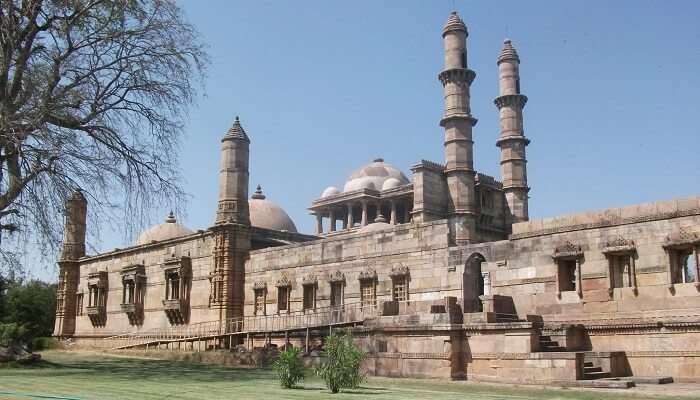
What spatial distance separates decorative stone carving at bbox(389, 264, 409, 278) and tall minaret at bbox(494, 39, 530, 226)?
13527 mm

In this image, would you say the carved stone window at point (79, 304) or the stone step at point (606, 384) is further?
the carved stone window at point (79, 304)

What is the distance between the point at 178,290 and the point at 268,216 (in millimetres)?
12027

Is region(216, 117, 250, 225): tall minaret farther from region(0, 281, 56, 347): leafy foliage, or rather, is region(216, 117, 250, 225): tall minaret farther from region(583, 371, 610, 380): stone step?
region(0, 281, 56, 347): leafy foliage

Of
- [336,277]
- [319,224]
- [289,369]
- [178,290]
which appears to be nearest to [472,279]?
[336,277]

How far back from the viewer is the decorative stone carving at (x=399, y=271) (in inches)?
872

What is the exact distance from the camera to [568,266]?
1794cm

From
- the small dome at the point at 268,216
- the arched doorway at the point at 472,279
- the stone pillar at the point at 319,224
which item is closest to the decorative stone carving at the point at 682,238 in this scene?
the arched doorway at the point at 472,279

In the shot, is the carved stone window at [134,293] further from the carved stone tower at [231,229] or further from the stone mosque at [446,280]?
the carved stone tower at [231,229]

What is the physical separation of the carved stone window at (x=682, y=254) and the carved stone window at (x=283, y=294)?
13.8 meters

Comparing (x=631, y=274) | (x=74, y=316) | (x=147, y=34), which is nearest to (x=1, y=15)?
(x=147, y=34)

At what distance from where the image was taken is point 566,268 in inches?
705

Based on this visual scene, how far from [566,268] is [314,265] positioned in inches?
390

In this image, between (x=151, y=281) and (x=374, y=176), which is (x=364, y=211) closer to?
(x=374, y=176)

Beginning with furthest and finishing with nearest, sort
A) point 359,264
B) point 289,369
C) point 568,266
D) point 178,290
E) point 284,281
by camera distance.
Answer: point 178,290
point 284,281
point 359,264
point 568,266
point 289,369
